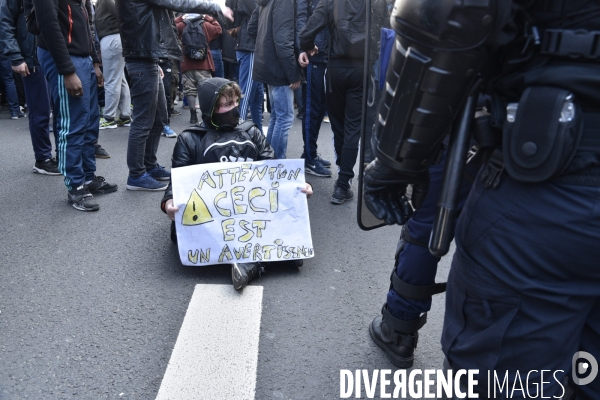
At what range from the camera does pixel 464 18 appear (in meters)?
1.12

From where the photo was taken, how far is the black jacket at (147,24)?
14.1ft

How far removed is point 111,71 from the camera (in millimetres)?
7141

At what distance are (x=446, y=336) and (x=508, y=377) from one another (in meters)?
0.18

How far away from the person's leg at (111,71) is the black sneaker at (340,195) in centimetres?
369

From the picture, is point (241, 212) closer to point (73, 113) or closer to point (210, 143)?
point (210, 143)

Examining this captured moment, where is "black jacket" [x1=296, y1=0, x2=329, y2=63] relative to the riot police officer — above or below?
below

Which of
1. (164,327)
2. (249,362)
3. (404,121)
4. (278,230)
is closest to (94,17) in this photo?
(278,230)

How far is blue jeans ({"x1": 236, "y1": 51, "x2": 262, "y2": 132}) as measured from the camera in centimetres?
631

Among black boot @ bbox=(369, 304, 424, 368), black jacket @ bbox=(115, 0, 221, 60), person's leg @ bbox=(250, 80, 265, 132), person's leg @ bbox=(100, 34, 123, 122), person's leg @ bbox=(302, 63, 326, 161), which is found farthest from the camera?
person's leg @ bbox=(100, 34, 123, 122)

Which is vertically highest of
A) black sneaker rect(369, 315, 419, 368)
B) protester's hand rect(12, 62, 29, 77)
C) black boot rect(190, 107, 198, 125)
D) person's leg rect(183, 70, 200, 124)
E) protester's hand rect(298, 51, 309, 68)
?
protester's hand rect(298, 51, 309, 68)

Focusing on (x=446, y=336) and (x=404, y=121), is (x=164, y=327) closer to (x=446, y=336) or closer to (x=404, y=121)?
(x=446, y=336)

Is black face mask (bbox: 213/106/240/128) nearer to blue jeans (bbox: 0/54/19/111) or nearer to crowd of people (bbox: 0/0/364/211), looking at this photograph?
crowd of people (bbox: 0/0/364/211)

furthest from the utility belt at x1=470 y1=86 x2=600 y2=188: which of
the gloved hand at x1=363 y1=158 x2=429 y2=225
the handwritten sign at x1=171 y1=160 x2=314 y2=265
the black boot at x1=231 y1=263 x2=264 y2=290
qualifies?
the handwritten sign at x1=171 y1=160 x2=314 y2=265

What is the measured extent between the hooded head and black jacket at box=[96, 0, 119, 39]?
151 inches
